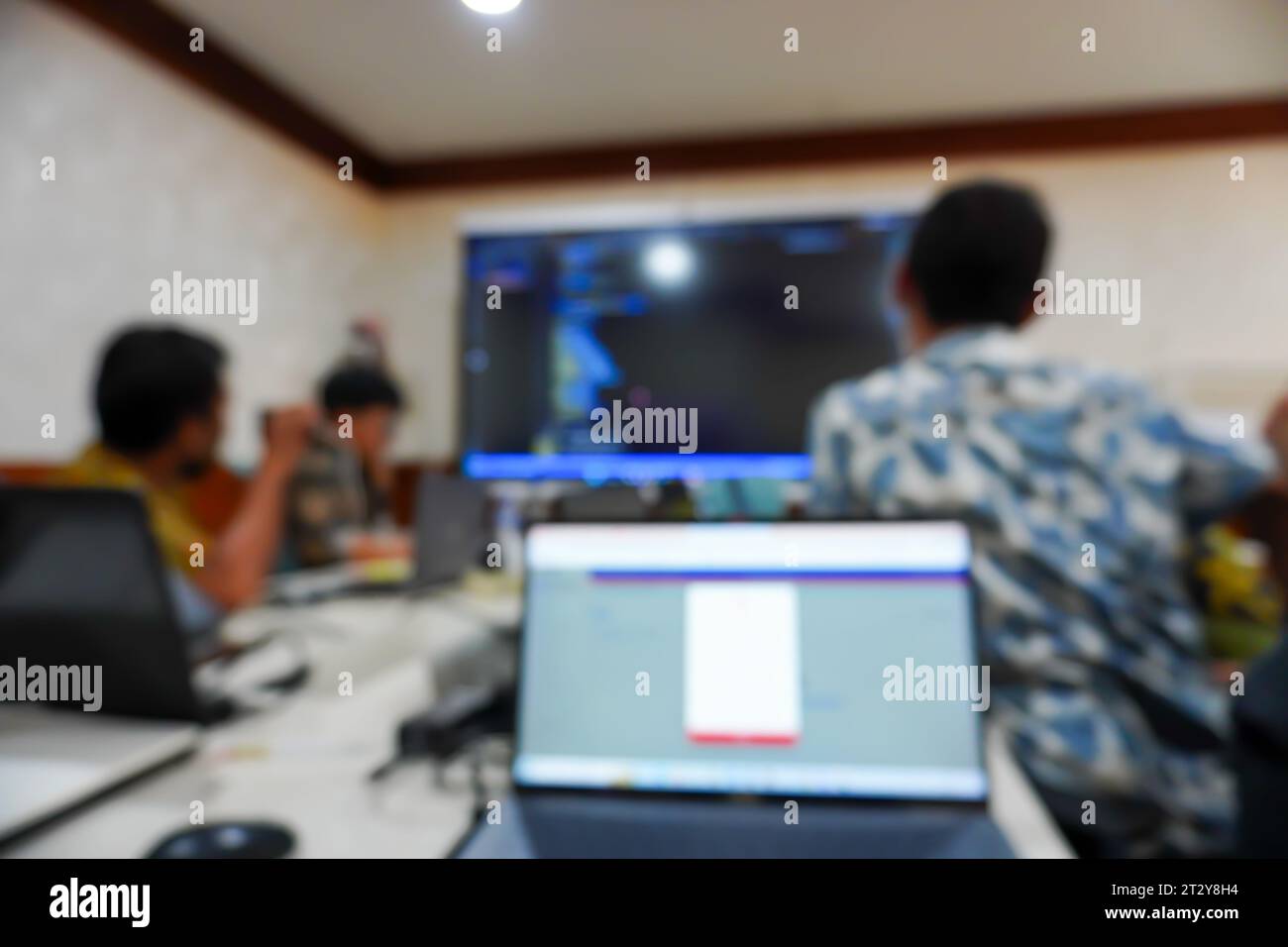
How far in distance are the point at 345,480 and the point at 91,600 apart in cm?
168

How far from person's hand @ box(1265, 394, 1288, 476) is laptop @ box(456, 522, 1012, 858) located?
0.42 m

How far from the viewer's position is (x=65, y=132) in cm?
193

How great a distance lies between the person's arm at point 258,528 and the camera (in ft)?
3.97

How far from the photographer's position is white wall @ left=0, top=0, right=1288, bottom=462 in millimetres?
1881

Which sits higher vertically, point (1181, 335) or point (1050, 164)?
point (1050, 164)

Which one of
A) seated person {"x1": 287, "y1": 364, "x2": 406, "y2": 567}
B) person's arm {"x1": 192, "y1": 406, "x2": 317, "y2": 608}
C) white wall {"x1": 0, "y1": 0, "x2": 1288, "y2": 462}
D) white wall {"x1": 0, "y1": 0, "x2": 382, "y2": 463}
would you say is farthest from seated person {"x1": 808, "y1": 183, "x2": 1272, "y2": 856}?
white wall {"x1": 0, "y1": 0, "x2": 382, "y2": 463}

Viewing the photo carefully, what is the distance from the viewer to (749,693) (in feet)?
1.79

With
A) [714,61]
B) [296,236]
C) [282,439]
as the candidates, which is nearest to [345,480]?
[282,439]

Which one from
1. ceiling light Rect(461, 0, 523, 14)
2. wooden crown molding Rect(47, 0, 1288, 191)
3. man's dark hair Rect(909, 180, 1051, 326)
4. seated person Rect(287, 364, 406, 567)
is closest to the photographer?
ceiling light Rect(461, 0, 523, 14)

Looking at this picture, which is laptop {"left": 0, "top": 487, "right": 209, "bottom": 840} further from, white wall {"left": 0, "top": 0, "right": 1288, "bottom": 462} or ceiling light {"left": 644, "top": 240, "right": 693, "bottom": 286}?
white wall {"left": 0, "top": 0, "right": 1288, "bottom": 462}

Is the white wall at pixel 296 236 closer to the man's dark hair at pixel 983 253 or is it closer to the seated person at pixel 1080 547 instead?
the man's dark hair at pixel 983 253
